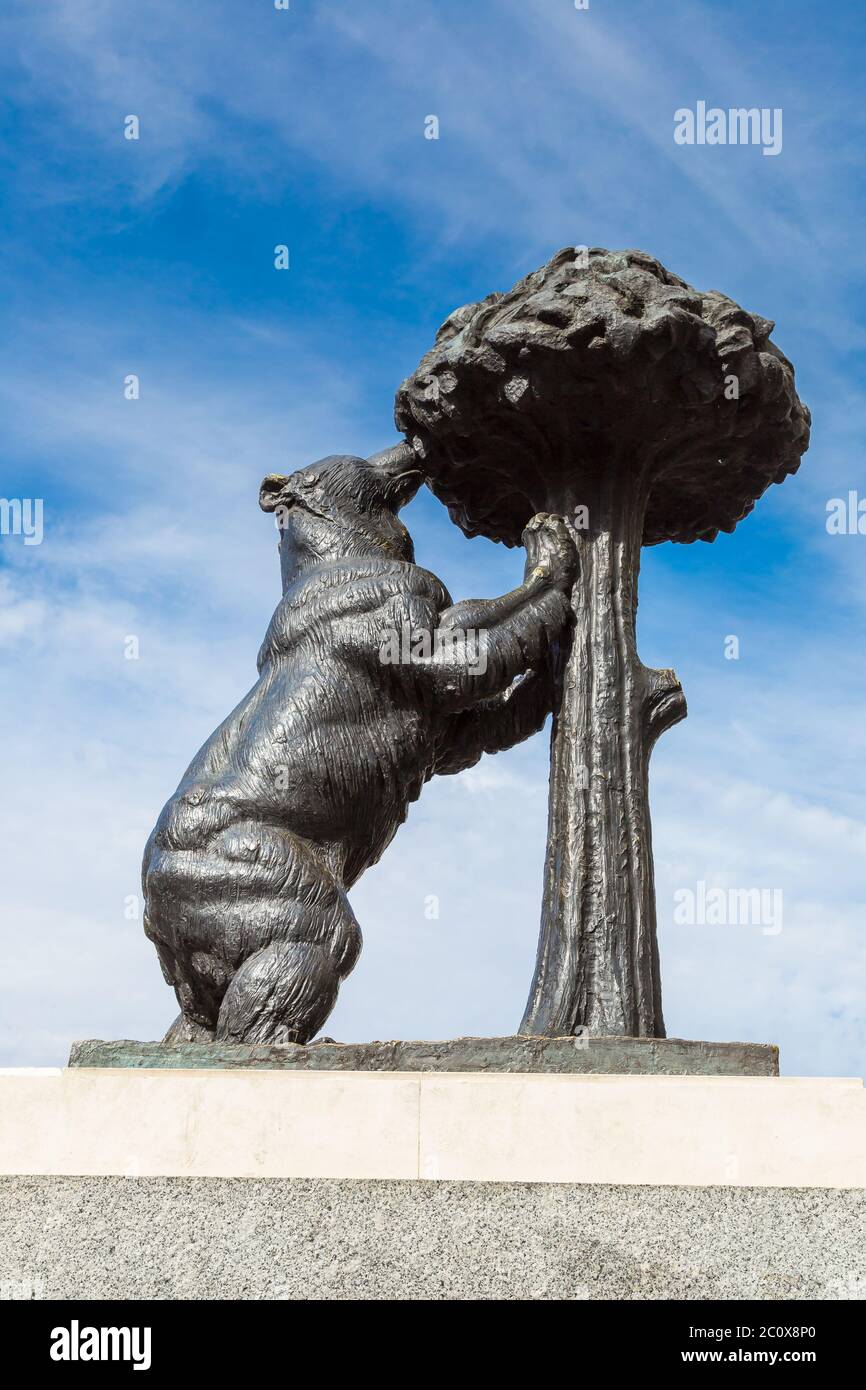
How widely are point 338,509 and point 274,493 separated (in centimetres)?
37

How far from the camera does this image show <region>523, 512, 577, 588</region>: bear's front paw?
20.4 ft

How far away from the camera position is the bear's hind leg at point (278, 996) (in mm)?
5027

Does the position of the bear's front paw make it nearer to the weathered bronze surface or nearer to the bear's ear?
the bear's ear

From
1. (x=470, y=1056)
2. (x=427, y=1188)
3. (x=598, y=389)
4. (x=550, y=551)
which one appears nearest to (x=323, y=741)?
(x=470, y=1056)

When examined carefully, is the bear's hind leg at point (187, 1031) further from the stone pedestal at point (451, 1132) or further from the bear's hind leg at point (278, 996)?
the stone pedestal at point (451, 1132)

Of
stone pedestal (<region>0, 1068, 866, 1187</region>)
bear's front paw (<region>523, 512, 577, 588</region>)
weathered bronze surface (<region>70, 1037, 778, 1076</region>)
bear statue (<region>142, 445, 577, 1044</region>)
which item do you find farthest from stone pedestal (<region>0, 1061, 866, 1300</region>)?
bear's front paw (<region>523, 512, 577, 588</region>)

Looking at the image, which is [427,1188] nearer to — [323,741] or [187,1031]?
[187,1031]

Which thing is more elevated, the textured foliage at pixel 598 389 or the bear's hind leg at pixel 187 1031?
the textured foliage at pixel 598 389

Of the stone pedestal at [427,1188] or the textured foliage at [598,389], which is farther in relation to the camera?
the textured foliage at [598,389]

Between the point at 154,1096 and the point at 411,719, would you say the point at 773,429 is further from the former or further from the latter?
the point at 154,1096

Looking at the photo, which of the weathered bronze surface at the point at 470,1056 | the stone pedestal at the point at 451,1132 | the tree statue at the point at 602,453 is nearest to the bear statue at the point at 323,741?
the weathered bronze surface at the point at 470,1056

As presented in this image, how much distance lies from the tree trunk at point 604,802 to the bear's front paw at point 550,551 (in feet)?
0.23

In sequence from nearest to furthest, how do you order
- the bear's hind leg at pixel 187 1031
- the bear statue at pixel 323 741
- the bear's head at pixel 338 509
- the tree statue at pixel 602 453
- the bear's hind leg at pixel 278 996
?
1. the bear's hind leg at pixel 278 996
2. the bear statue at pixel 323 741
3. the bear's hind leg at pixel 187 1031
4. the tree statue at pixel 602 453
5. the bear's head at pixel 338 509
